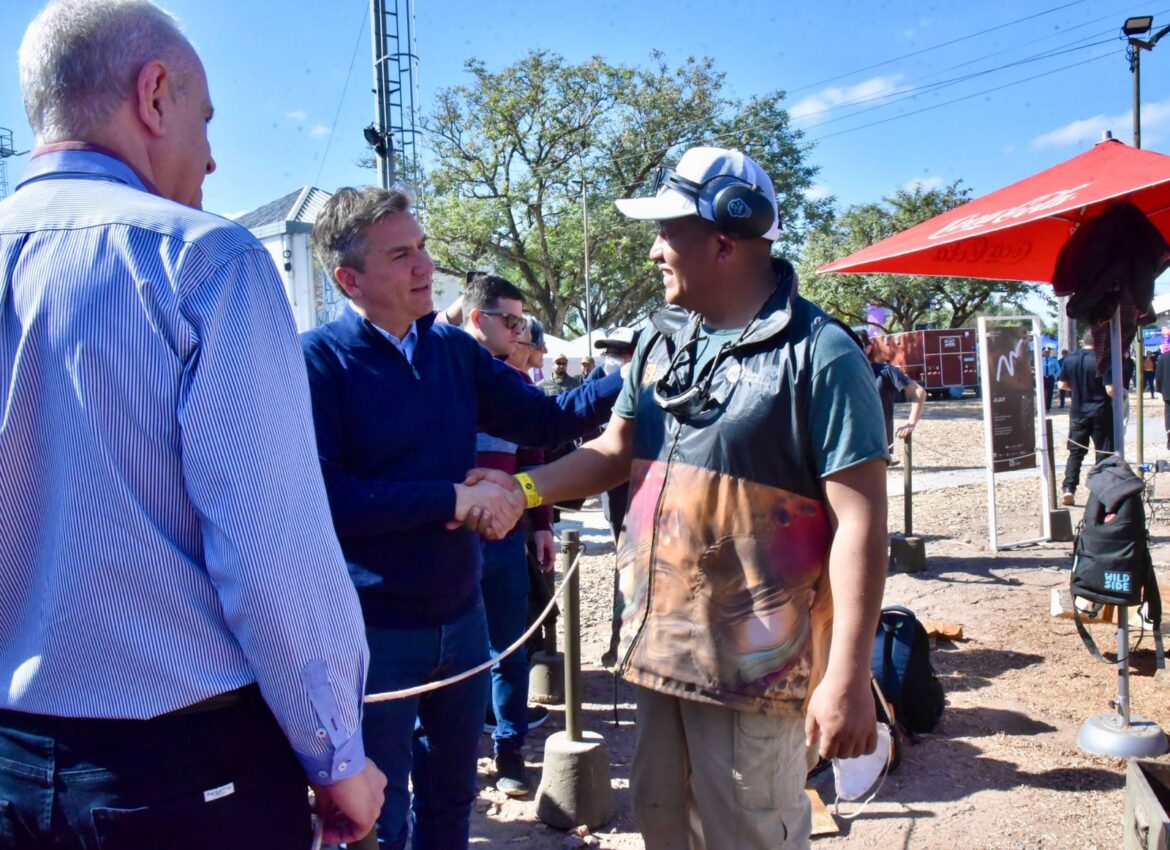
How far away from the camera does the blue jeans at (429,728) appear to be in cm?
264

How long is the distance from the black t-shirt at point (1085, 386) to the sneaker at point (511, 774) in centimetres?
904

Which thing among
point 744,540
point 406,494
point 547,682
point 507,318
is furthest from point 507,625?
point 744,540

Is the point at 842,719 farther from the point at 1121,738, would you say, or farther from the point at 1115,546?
the point at 1115,546

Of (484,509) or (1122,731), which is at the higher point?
(484,509)

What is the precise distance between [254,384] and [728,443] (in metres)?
1.27

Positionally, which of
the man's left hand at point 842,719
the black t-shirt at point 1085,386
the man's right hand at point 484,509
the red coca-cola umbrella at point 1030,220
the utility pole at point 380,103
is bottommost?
the man's left hand at point 842,719

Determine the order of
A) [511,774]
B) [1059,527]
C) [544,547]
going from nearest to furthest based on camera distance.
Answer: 1. [511,774]
2. [544,547]
3. [1059,527]

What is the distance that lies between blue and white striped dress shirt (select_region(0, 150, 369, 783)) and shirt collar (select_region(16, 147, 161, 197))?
0.04 meters

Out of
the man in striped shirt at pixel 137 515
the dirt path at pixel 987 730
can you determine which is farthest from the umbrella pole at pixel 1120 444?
the man in striped shirt at pixel 137 515

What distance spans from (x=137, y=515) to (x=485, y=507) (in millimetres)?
1263

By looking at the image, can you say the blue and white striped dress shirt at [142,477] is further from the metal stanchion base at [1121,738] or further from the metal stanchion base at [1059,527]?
the metal stanchion base at [1059,527]

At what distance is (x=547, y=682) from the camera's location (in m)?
5.47

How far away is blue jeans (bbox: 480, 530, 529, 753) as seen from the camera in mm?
4297

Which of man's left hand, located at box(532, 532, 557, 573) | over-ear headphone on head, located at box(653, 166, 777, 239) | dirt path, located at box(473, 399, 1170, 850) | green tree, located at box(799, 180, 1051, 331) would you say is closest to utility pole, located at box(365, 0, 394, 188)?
dirt path, located at box(473, 399, 1170, 850)
